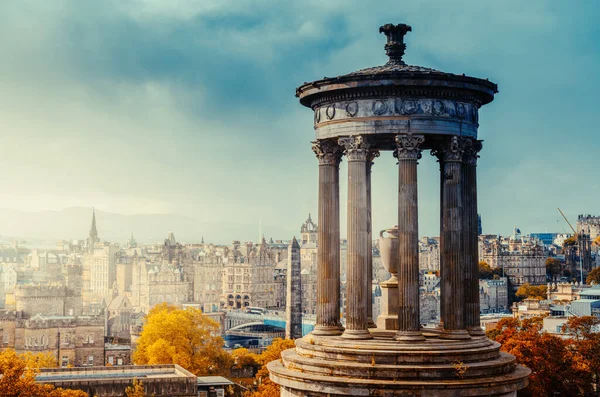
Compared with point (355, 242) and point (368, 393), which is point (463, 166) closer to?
point (355, 242)

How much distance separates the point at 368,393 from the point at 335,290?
330cm

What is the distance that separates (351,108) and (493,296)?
553 feet

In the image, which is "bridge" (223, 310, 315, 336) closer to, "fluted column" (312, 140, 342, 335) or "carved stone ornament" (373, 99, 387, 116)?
"fluted column" (312, 140, 342, 335)

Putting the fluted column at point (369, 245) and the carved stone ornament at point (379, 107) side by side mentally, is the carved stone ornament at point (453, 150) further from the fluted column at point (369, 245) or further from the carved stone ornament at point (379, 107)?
the fluted column at point (369, 245)

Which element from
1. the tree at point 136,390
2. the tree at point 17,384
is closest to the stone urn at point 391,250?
the tree at point 17,384

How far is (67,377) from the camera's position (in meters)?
70.1

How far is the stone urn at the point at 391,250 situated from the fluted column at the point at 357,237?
1.63 metres

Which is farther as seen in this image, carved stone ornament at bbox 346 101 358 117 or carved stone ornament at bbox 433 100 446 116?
carved stone ornament at bbox 346 101 358 117

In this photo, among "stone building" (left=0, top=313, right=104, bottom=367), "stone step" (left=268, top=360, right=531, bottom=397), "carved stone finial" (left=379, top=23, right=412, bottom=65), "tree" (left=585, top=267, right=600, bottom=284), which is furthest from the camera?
"tree" (left=585, top=267, right=600, bottom=284)

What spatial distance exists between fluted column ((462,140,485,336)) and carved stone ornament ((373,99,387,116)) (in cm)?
219

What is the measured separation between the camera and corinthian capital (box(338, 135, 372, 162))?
82.4 ft

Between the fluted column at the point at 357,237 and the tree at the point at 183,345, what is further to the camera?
the tree at the point at 183,345

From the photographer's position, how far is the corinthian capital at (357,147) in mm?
25125

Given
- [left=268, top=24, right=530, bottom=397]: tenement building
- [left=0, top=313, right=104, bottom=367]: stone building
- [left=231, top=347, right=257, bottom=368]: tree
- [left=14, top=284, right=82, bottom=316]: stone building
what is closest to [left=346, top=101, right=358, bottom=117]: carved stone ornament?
[left=268, top=24, right=530, bottom=397]: tenement building
